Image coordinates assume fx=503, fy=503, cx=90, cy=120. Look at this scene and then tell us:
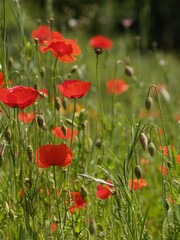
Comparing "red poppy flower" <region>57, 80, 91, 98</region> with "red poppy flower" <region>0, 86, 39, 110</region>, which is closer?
"red poppy flower" <region>0, 86, 39, 110</region>

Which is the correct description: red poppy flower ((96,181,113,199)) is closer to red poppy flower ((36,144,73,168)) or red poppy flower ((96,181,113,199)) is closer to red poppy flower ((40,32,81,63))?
red poppy flower ((36,144,73,168))

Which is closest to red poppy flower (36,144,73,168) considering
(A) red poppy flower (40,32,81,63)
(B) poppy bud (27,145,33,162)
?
(B) poppy bud (27,145,33,162)

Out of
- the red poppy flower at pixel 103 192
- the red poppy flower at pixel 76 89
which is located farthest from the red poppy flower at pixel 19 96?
the red poppy flower at pixel 103 192

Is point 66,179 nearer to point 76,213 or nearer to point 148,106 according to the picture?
point 76,213

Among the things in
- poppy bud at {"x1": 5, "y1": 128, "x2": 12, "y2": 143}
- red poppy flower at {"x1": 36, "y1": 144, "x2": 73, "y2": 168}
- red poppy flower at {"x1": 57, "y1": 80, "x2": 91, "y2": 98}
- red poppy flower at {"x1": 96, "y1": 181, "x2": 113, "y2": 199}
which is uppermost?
red poppy flower at {"x1": 57, "y1": 80, "x2": 91, "y2": 98}

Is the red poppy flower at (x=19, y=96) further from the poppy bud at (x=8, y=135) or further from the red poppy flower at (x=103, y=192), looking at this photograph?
the red poppy flower at (x=103, y=192)

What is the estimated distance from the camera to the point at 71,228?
1.54 metres

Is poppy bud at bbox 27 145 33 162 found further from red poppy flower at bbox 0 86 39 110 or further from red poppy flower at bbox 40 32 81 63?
red poppy flower at bbox 40 32 81 63

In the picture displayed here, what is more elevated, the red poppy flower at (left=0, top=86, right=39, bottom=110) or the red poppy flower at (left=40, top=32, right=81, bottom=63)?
the red poppy flower at (left=40, top=32, right=81, bottom=63)

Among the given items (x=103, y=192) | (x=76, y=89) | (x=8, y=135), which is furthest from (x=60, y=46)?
(x=103, y=192)

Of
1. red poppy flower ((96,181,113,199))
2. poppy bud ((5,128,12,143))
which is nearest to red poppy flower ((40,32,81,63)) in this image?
poppy bud ((5,128,12,143))

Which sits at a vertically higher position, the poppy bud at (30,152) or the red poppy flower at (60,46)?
the red poppy flower at (60,46)

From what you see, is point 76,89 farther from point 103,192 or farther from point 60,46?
point 103,192

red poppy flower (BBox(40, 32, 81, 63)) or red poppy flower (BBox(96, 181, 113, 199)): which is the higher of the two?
red poppy flower (BBox(40, 32, 81, 63))
